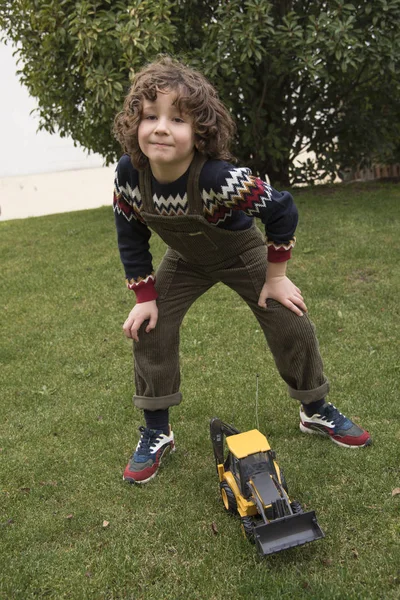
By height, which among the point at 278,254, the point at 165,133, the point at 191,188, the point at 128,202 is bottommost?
the point at 278,254

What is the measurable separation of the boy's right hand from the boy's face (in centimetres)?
59

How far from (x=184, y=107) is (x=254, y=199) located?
1.32 ft

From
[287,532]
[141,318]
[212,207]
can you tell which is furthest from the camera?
[141,318]

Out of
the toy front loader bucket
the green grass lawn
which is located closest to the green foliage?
the green grass lawn

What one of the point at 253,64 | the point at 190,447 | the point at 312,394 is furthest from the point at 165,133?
the point at 253,64

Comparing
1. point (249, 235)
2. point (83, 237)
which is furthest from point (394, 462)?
point (83, 237)

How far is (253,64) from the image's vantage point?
7.00 metres

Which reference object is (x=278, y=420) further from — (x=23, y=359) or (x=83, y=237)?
(x=83, y=237)

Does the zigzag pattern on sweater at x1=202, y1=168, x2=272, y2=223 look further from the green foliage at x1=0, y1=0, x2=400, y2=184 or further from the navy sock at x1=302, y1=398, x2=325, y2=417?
the green foliage at x1=0, y1=0, x2=400, y2=184

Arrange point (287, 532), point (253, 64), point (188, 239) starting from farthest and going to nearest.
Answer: point (253, 64), point (188, 239), point (287, 532)

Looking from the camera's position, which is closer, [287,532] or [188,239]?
[287,532]

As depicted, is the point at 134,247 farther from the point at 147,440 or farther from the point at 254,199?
the point at 147,440

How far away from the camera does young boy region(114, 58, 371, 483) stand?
2.33 meters

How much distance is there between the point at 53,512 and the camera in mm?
2613
